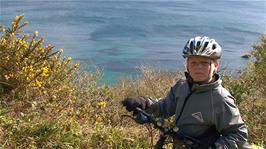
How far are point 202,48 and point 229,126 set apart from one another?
542 mm

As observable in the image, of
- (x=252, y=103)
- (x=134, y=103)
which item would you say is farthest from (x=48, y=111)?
(x=252, y=103)

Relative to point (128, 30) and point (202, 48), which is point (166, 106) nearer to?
point (202, 48)

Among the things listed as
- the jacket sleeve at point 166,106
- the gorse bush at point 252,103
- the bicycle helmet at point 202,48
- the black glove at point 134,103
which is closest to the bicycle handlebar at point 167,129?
the black glove at point 134,103

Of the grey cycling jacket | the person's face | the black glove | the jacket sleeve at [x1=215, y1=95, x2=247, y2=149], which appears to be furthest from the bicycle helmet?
the black glove

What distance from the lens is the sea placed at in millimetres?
29281

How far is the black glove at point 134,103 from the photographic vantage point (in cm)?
308

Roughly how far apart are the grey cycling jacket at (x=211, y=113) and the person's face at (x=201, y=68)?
0.06 metres

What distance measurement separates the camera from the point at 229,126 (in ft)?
9.52

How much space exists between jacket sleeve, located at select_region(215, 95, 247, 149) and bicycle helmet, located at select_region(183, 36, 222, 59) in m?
0.31

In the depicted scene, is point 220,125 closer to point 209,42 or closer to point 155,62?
point 209,42

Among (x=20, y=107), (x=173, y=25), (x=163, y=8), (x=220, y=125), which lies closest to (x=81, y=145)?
(x=20, y=107)

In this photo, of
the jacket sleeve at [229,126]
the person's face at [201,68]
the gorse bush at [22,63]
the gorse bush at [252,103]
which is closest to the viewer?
the jacket sleeve at [229,126]

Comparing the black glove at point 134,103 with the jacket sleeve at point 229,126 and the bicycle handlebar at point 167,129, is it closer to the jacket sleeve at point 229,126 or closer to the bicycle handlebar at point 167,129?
the bicycle handlebar at point 167,129

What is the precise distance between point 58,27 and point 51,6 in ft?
41.5
